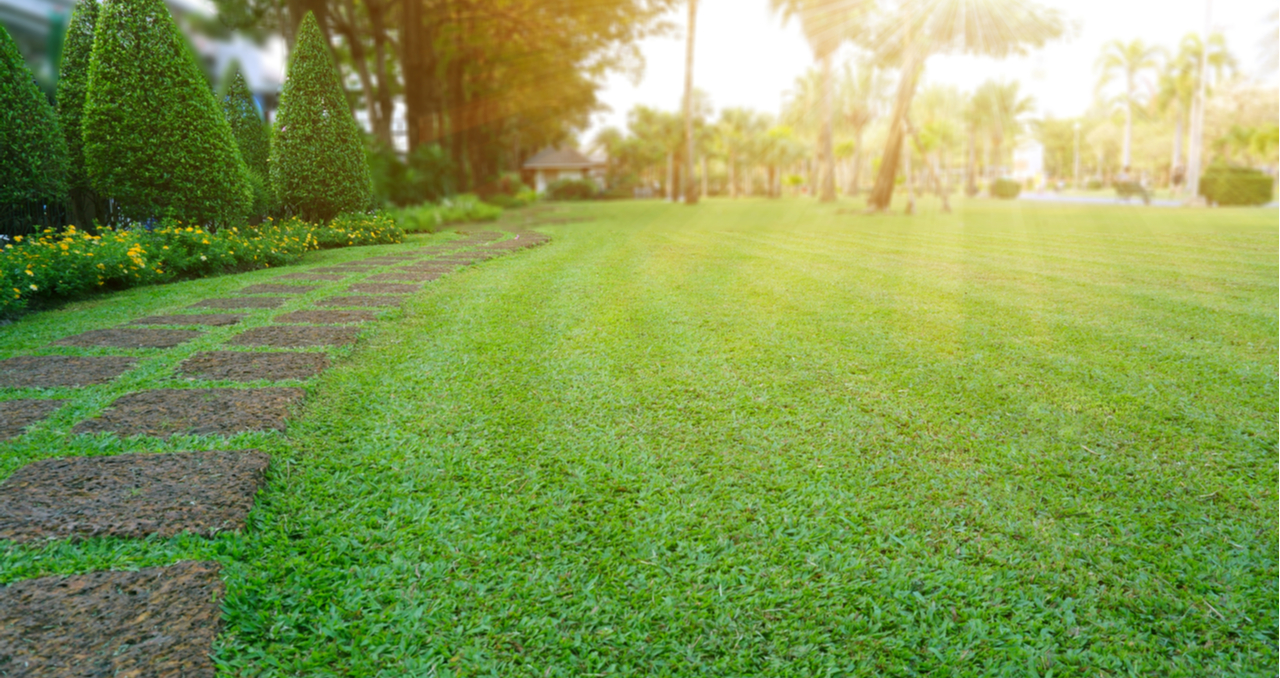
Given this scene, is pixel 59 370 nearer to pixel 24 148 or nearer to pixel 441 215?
pixel 24 148

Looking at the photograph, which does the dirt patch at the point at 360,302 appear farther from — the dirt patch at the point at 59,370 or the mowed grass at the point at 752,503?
the dirt patch at the point at 59,370

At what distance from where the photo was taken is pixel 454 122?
24.0m

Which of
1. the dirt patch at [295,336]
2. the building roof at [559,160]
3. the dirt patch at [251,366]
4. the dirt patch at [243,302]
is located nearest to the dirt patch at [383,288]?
the dirt patch at [243,302]

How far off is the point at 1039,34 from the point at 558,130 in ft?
78.5

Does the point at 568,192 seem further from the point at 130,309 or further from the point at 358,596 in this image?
the point at 358,596

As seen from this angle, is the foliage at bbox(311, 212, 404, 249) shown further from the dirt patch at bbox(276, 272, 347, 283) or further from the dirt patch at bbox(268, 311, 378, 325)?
the dirt patch at bbox(268, 311, 378, 325)

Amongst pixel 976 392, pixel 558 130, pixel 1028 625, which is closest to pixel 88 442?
pixel 1028 625

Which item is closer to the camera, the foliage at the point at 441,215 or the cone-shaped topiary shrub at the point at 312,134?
the cone-shaped topiary shrub at the point at 312,134

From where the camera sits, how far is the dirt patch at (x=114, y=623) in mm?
1674

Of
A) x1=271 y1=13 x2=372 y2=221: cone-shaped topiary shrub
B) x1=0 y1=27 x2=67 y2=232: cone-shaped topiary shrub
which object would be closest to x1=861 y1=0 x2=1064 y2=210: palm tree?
x1=271 y1=13 x2=372 y2=221: cone-shaped topiary shrub

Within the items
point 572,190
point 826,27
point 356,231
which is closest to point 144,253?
point 356,231

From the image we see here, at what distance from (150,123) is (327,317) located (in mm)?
3413

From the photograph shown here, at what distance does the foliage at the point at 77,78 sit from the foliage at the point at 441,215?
329 cm

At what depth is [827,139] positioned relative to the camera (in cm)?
3516
